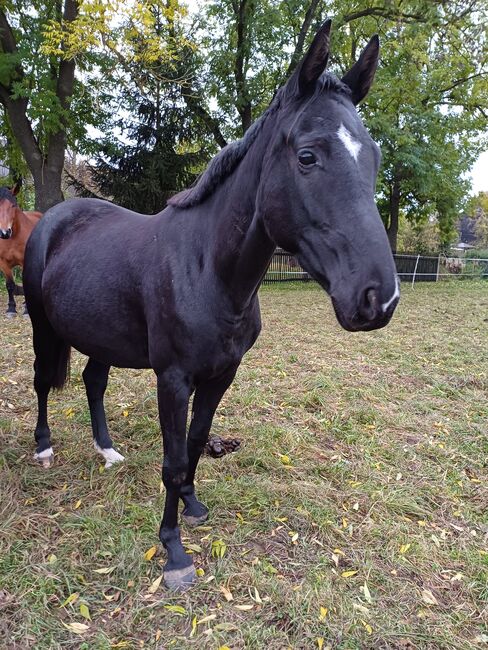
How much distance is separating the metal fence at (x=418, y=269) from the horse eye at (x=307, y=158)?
46.1 ft

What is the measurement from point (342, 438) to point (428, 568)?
148 cm

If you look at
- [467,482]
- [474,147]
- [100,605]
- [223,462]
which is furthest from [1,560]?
[474,147]

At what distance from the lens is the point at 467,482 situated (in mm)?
3139

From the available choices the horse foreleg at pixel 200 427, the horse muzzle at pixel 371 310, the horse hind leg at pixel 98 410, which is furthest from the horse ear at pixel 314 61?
the horse hind leg at pixel 98 410

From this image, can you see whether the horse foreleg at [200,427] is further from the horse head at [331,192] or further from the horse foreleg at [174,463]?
the horse head at [331,192]

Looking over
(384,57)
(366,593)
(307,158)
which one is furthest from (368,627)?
(384,57)

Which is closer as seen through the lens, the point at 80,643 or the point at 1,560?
the point at 80,643

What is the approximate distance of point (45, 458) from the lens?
3.12 meters

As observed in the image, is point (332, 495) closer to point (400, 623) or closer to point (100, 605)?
point (400, 623)

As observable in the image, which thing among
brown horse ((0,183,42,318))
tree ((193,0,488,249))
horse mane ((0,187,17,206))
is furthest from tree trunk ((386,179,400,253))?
horse mane ((0,187,17,206))

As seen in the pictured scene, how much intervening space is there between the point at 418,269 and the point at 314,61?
21.2 meters

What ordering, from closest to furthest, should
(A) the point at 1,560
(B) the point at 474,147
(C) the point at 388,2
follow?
(A) the point at 1,560, (C) the point at 388,2, (B) the point at 474,147

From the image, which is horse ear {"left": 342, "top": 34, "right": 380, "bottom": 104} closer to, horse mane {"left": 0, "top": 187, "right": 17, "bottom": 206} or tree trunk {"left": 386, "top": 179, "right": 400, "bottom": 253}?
horse mane {"left": 0, "top": 187, "right": 17, "bottom": 206}

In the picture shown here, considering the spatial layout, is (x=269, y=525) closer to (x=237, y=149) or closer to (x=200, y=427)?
(x=200, y=427)
